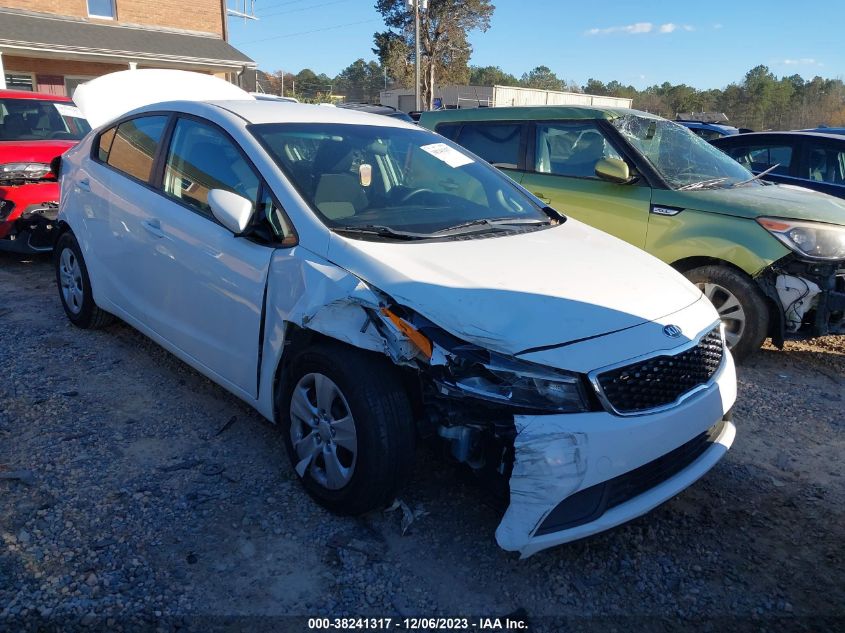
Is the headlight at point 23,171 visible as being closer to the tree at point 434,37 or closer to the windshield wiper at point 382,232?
the windshield wiper at point 382,232

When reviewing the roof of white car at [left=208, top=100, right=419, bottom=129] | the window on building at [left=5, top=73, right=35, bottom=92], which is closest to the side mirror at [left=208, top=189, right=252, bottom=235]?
the roof of white car at [left=208, top=100, right=419, bottom=129]

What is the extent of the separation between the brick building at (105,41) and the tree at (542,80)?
197ft

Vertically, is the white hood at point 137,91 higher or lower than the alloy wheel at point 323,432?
higher

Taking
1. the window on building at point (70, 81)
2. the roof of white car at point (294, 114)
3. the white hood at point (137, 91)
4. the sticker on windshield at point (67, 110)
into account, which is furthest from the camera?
the window on building at point (70, 81)

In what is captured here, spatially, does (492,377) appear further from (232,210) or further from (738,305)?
(738,305)

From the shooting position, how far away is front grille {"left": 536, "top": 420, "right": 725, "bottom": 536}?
228 centimetres

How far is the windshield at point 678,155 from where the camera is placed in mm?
5141

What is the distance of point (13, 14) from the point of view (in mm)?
19438

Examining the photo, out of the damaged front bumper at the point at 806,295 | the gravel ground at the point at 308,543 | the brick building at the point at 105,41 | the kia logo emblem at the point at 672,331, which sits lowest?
the gravel ground at the point at 308,543

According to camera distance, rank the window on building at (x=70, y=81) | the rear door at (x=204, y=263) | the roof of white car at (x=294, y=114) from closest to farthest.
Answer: the rear door at (x=204, y=263)
the roof of white car at (x=294, y=114)
the window on building at (x=70, y=81)

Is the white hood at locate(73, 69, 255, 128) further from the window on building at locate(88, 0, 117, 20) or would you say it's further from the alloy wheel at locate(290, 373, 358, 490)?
the window on building at locate(88, 0, 117, 20)

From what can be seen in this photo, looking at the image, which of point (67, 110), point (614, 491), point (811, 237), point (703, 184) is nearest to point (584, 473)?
point (614, 491)

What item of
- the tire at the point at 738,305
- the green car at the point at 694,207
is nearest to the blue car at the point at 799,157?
the green car at the point at 694,207

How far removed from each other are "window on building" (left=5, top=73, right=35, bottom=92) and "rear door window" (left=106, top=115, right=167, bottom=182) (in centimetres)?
1913
